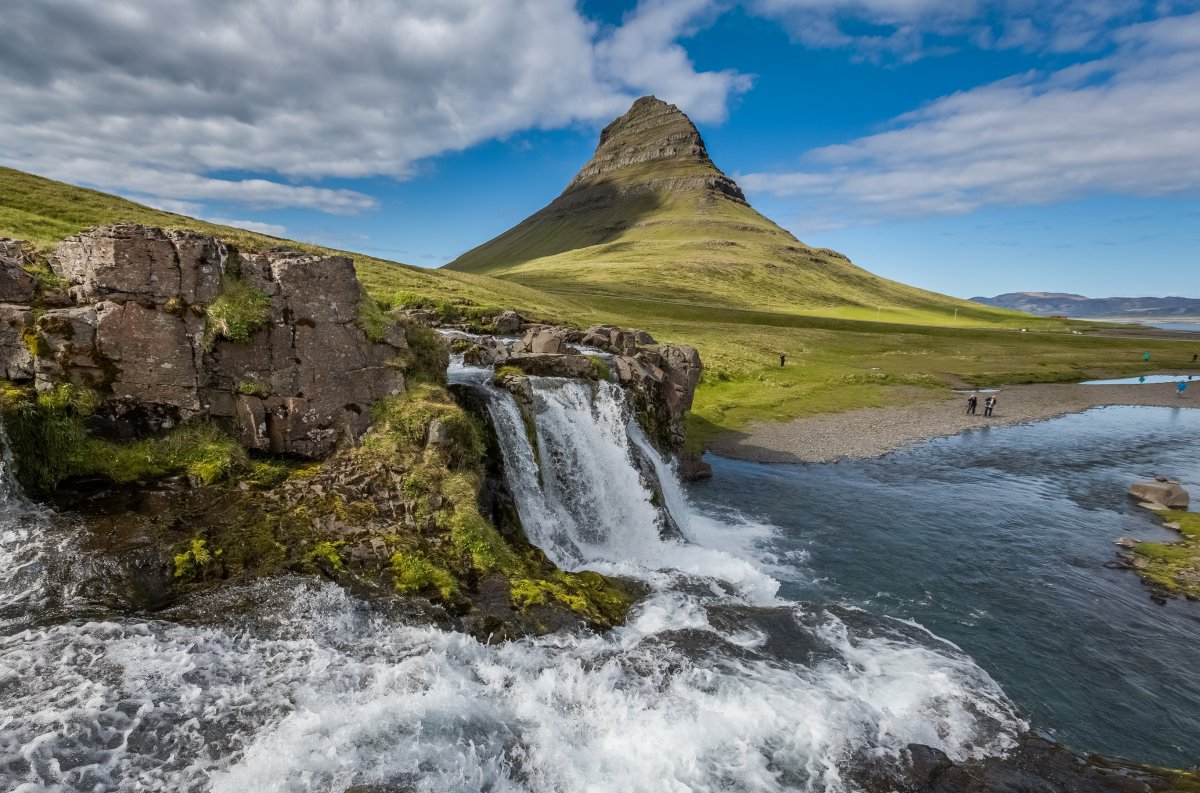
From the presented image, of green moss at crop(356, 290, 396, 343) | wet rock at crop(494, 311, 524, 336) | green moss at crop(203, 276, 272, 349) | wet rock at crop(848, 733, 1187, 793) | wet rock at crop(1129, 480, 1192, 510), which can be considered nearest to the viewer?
wet rock at crop(848, 733, 1187, 793)

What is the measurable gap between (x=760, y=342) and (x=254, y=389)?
317 feet

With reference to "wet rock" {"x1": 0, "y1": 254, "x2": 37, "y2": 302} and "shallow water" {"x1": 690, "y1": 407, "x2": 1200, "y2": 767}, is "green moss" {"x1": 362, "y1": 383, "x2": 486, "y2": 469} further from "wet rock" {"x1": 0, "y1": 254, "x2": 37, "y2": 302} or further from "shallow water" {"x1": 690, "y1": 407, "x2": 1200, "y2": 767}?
"shallow water" {"x1": 690, "y1": 407, "x2": 1200, "y2": 767}

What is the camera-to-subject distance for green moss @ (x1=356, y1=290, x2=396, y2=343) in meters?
20.6

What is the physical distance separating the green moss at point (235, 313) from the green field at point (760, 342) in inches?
87.5

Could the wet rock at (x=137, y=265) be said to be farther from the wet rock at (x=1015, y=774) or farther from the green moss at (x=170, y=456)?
the wet rock at (x=1015, y=774)

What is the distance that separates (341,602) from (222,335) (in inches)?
384

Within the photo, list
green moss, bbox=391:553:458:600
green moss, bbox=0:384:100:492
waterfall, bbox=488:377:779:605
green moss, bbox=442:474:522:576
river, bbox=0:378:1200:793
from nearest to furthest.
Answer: river, bbox=0:378:1200:793
green moss, bbox=0:384:100:492
green moss, bbox=391:553:458:600
green moss, bbox=442:474:522:576
waterfall, bbox=488:377:779:605

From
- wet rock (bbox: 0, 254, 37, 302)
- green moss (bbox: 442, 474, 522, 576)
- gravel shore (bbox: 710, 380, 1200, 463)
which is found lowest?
gravel shore (bbox: 710, 380, 1200, 463)

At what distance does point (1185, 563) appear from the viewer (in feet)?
87.2

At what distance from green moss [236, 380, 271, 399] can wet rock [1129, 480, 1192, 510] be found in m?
49.0

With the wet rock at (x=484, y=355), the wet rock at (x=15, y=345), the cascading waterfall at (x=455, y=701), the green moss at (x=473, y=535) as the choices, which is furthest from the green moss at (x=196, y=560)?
the wet rock at (x=484, y=355)

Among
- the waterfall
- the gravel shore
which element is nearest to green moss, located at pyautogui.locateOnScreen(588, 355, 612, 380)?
the waterfall

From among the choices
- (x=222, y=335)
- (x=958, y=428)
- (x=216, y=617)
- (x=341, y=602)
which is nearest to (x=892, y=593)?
(x=341, y=602)

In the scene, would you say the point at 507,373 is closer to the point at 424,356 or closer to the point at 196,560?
the point at 424,356
